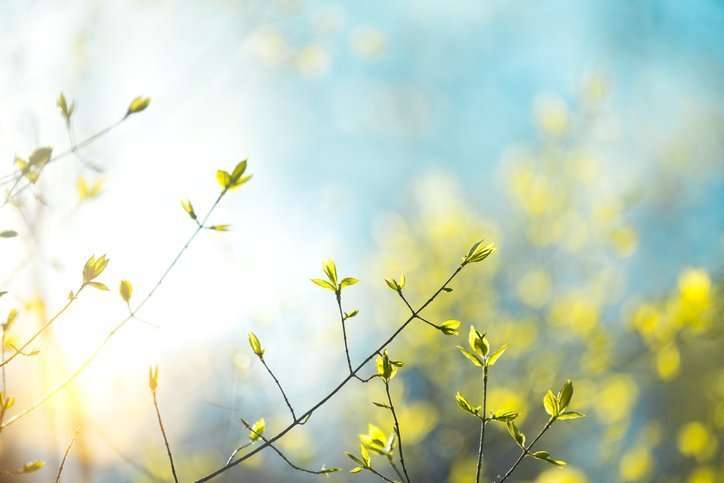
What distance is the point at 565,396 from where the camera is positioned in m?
0.75

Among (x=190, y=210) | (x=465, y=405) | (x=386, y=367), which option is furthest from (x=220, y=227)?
(x=465, y=405)

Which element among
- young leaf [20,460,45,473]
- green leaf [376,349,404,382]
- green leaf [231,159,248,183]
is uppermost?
green leaf [231,159,248,183]

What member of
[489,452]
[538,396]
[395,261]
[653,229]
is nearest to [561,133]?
[395,261]

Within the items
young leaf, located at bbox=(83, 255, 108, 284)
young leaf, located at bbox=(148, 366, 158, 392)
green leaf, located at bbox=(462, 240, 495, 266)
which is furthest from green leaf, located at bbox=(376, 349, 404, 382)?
young leaf, located at bbox=(83, 255, 108, 284)

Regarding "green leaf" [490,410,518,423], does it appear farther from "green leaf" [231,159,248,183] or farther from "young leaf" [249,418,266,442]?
"green leaf" [231,159,248,183]

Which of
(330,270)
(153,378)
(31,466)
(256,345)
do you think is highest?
(330,270)

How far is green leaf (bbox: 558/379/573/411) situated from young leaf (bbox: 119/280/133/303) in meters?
0.63

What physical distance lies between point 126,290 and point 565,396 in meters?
0.65

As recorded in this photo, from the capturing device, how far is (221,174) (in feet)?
2.46

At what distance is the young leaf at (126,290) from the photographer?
756 millimetres

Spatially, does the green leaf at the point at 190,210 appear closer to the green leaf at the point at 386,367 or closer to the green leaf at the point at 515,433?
the green leaf at the point at 386,367

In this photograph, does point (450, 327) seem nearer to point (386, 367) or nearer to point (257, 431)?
point (386, 367)

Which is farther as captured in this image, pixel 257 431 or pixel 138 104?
pixel 257 431

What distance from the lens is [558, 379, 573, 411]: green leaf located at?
74cm
